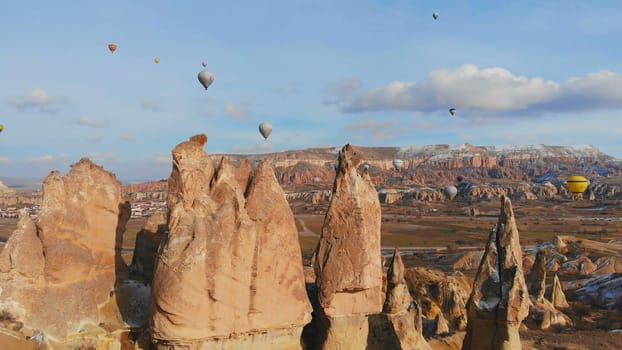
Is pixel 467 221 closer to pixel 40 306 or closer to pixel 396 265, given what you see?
pixel 396 265

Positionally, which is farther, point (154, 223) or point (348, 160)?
point (154, 223)

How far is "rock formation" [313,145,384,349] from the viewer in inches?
474

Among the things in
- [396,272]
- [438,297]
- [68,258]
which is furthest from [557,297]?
[68,258]

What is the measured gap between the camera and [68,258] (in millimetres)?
11195

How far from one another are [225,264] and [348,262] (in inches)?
126

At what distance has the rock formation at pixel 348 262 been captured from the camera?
12039 mm

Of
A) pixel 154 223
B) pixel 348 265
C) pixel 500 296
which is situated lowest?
pixel 500 296

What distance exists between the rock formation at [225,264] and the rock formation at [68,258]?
7.03 feet

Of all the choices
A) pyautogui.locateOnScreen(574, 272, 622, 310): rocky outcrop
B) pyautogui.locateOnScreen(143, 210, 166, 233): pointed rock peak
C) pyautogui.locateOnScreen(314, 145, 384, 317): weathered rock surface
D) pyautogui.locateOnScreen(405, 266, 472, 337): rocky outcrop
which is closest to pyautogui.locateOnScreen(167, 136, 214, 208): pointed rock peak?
pyautogui.locateOnScreen(143, 210, 166, 233): pointed rock peak

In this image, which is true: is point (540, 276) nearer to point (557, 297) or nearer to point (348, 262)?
point (557, 297)

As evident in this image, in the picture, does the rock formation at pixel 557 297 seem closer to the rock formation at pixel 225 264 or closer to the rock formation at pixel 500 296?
the rock formation at pixel 500 296

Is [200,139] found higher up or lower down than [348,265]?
higher up

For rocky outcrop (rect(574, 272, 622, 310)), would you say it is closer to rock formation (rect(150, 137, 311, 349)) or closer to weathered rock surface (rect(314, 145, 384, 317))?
weathered rock surface (rect(314, 145, 384, 317))

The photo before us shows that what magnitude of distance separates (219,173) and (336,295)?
13.2 feet
